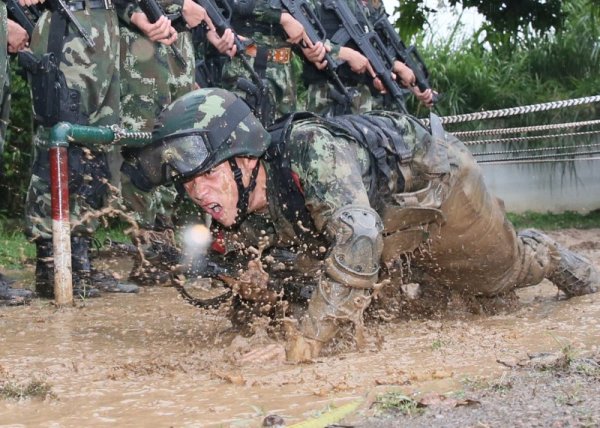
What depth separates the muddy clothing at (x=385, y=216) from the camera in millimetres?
3822

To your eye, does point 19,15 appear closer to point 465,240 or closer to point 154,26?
point 154,26

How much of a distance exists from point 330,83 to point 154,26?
2.50m

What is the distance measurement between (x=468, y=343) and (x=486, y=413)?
42.4 inches

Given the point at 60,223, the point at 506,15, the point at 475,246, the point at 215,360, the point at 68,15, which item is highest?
the point at 506,15

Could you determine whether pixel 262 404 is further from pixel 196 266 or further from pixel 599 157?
pixel 599 157

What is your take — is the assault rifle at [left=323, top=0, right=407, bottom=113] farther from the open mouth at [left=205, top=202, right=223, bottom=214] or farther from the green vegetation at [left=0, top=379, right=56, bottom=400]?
the green vegetation at [left=0, top=379, right=56, bottom=400]

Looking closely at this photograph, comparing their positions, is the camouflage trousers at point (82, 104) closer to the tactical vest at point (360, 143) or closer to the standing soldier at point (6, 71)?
the standing soldier at point (6, 71)

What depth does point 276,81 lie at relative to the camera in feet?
24.2

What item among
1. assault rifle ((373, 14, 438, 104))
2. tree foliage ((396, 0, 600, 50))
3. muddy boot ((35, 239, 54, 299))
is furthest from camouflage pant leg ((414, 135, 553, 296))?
tree foliage ((396, 0, 600, 50))

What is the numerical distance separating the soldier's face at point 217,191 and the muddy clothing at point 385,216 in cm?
18

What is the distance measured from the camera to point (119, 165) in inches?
237

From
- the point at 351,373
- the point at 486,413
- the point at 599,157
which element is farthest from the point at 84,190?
the point at 599,157


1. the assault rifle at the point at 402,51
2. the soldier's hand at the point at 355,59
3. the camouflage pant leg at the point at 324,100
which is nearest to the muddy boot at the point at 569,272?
the camouflage pant leg at the point at 324,100

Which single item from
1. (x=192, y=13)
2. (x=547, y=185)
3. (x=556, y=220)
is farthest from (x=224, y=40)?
(x=547, y=185)
